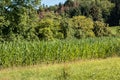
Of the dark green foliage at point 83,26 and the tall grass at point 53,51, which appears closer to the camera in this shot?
the tall grass at point 53,51

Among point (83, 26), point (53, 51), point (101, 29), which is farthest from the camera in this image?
point (83, 26)

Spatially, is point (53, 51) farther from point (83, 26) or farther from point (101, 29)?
point (83, 26)

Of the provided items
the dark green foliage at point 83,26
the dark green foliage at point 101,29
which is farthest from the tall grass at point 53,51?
the dark green foliage at point 101,29

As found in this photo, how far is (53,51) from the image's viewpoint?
3192 cm

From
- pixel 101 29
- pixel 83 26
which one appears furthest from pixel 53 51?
pixel 83 26

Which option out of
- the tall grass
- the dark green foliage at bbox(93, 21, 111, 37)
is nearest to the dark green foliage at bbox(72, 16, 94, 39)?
the dark green foliage at bbox(93, 21, 111, 37)

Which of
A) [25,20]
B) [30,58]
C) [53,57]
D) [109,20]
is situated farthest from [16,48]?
[109,20]

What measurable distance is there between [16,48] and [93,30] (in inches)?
2323

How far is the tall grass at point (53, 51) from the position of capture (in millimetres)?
29509

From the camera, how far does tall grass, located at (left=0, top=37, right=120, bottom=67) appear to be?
29509mm

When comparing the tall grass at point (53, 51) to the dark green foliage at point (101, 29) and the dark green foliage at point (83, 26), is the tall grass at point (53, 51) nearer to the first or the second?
the dark green foliage at point (83, 26)

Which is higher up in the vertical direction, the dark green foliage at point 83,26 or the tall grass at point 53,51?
the tall grass at point 53,51

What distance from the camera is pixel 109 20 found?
4200 inches

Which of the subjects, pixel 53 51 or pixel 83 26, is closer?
pixel 53 51
